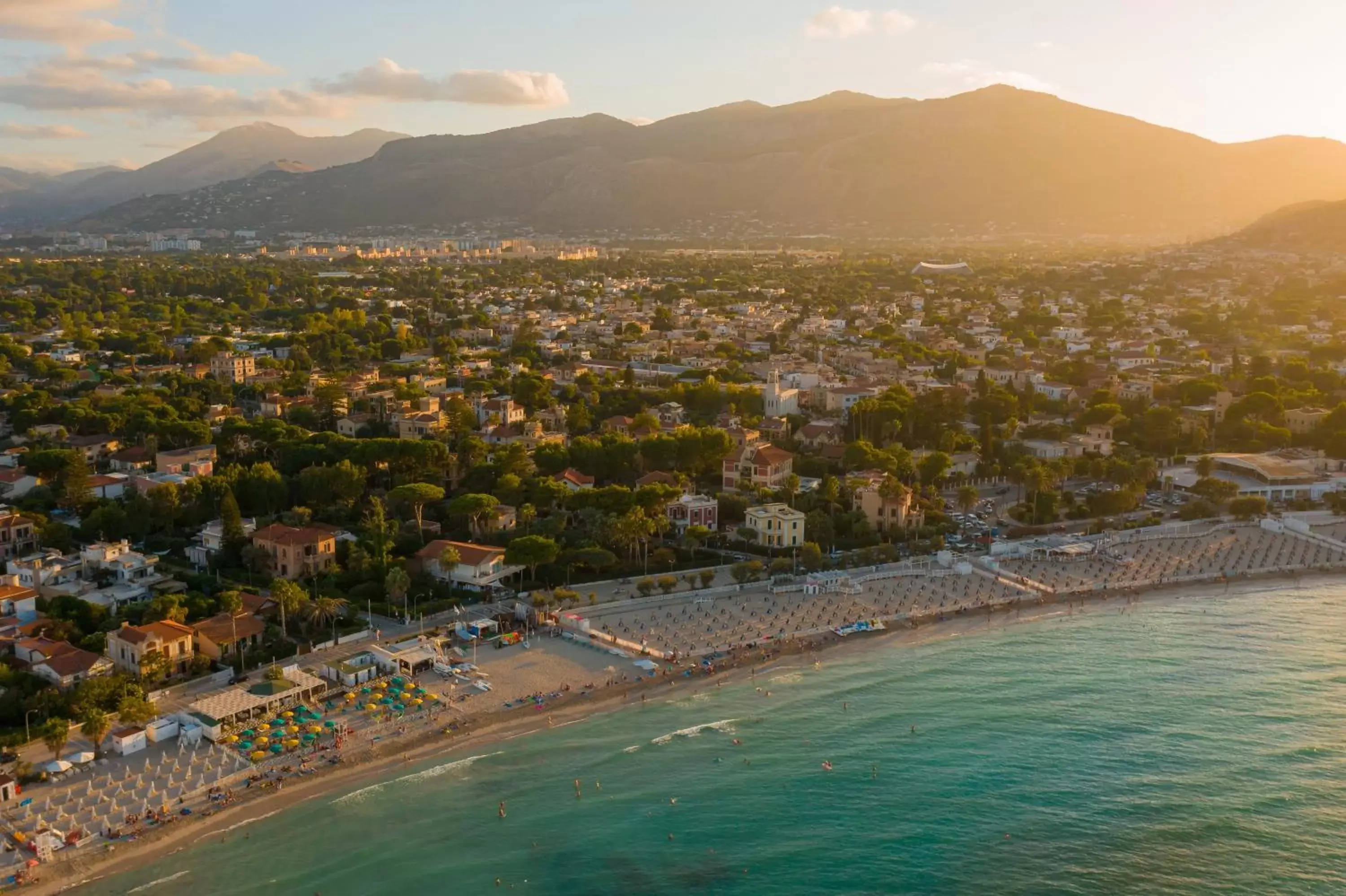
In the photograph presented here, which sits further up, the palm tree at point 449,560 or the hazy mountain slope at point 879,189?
the hazy mountain slope at point 879,189

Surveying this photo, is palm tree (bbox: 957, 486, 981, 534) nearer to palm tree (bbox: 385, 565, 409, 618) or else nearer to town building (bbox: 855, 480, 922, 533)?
town building (bbox: 855, 480, 922, 533)

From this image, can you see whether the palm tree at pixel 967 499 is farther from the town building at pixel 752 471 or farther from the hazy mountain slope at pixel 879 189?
the hazy mountain slope at pixel 879 189

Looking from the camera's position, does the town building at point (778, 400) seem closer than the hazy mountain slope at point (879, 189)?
Yes

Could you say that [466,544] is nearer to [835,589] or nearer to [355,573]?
[355,573]

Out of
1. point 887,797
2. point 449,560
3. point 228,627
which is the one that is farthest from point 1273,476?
point 228,627

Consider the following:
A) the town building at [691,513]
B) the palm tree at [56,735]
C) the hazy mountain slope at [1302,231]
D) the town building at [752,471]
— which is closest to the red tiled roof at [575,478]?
the town building at [691,513]

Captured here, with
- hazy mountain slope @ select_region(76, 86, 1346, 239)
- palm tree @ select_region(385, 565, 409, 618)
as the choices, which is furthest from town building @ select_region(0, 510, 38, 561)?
hazy mountain slope @ select_region(76, 86, 1346, 239)
